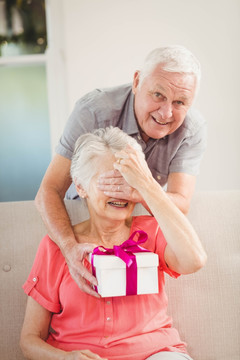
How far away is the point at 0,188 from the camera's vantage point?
3646mm

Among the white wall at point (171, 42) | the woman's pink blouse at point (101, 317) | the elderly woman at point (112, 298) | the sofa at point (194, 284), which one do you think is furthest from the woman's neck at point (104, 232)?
the white wall at point (171, 42)

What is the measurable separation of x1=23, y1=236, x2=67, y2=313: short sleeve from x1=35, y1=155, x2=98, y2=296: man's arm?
1.5 inches

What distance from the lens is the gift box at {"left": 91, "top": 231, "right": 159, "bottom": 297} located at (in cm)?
135

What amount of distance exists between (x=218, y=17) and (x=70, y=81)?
1.16m

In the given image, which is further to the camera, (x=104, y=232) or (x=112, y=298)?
(x=104, y=232)

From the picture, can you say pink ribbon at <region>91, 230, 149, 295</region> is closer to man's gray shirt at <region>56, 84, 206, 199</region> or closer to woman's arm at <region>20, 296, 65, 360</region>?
woman's arm at <region>20, 296, 65, 360</region>

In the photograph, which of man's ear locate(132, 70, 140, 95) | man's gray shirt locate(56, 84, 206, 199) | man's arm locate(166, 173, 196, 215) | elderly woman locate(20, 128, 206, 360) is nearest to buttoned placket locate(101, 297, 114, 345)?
elderly woman locate(20, 128, 206, 360)

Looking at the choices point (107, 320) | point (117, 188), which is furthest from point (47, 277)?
point (117, 188)

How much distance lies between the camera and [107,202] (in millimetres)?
1534

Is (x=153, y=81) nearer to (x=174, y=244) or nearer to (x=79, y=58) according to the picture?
(x=174, y=244)

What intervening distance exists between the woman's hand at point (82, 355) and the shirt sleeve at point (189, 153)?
844 millimetres

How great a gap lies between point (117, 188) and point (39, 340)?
530 mm

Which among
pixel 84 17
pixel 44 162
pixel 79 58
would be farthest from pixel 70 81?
pixel 44 162

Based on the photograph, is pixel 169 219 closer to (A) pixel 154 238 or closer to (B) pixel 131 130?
(A) pixel 154 238
